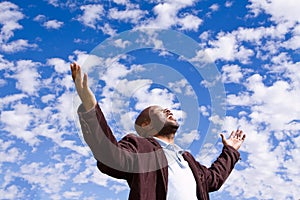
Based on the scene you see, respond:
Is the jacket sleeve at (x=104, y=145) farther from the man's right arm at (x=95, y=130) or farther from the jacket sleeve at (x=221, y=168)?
the jacket sleeve at (x=221, y=168)

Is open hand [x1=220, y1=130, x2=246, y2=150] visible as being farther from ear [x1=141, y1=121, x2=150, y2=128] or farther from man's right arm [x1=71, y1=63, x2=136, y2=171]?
man's right arm [x1=71, y1=63, x2=136, y2=171]

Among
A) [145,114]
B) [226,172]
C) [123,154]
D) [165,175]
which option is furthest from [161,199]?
[226,172]

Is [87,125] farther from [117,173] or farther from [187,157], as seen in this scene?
[187,157]

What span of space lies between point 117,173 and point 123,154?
26 cm

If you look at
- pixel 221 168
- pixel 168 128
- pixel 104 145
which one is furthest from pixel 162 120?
pixel 104 145

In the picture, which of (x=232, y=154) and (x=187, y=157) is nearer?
(x=187, y=157)

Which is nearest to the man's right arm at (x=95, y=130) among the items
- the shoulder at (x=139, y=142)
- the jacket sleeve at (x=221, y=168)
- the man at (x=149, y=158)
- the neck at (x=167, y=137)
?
the man at (x=149, y=158)

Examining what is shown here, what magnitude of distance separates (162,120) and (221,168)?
3.98 ft

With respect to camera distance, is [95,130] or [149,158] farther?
[149,158]

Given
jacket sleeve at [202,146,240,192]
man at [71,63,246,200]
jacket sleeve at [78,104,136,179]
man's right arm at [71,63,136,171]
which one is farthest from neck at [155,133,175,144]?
Result: man's right arm at [71,63,136,171]

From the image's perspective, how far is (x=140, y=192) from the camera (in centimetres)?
497

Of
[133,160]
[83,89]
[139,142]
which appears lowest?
[133,160]

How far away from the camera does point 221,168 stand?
6.44 metres

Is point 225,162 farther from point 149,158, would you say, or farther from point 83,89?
point 83,89
